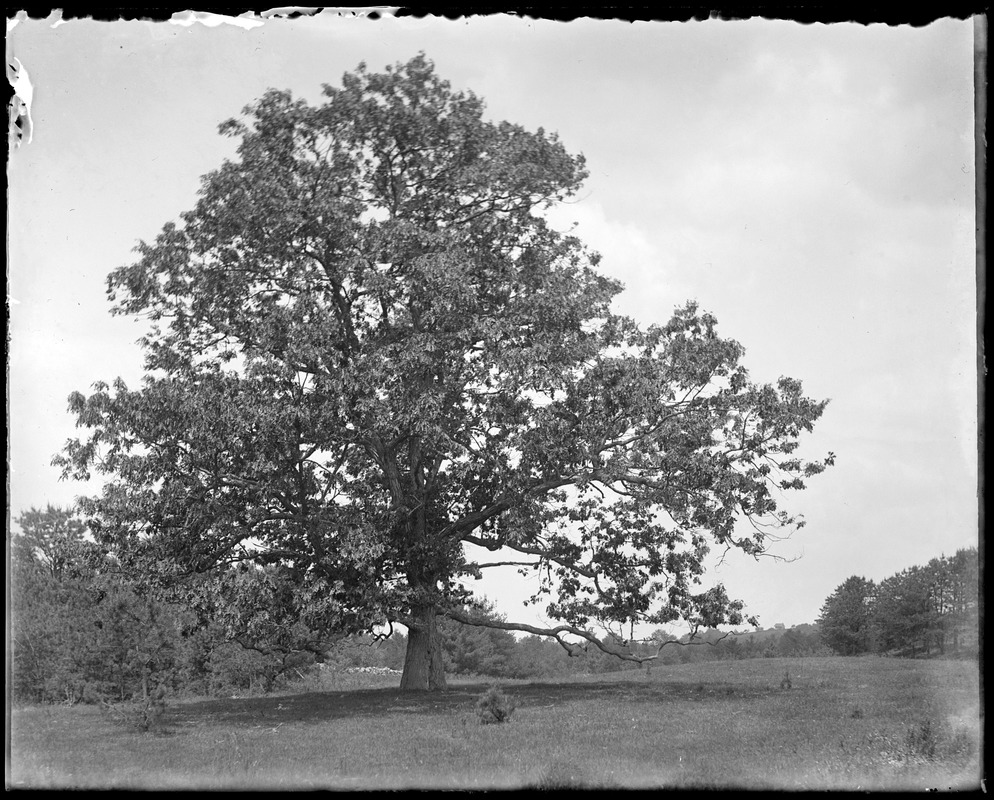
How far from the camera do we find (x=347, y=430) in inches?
894

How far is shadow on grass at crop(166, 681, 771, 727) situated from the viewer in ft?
70.7

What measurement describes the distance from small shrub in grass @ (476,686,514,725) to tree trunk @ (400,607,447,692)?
6066mm

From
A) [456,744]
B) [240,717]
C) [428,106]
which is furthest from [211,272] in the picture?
[456,744]

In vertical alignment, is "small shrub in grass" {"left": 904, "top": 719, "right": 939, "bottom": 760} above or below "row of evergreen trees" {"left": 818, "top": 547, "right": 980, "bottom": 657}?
below

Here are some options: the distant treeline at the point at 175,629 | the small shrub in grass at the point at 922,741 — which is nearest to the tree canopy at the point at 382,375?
the distant treeline at the point at 175,629

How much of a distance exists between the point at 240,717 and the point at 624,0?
17143 mm

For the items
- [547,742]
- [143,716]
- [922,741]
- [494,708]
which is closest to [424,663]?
[494,708]

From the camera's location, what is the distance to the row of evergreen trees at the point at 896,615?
2419 centimetres

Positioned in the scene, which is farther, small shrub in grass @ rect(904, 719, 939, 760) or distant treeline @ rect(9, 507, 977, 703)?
distant treeline @ rect(9, 507, 977, 703)

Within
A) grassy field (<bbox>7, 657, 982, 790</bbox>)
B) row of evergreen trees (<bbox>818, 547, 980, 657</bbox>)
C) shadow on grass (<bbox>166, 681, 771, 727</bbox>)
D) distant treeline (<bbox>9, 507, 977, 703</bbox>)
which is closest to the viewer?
grassy field (<bbox>7, 657, 982, 790</bbox>)

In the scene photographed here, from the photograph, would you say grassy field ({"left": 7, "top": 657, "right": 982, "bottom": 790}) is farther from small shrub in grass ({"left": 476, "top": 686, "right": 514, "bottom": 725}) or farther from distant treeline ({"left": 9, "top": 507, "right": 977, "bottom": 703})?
distant treeline ({"left": 9, "top": 507, "right": 977, "bottom": 703})

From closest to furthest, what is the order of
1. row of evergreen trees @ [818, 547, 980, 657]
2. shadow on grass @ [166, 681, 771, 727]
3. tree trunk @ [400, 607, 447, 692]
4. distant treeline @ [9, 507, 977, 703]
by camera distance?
distant treeline @ [9, 507, 977, 703]
shadow on grass @ [166, 681, 771, 727]
row of evergreen trees @ [818, 547, 980, 657]
tree trunk @ [400, 607, 447, 692]

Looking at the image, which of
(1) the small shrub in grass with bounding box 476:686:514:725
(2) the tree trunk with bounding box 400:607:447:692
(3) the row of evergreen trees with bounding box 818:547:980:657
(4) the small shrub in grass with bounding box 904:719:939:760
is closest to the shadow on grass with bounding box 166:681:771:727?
(2) the tree trunk with bounding box 400:607:447:692

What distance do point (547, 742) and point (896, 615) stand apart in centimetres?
2029
